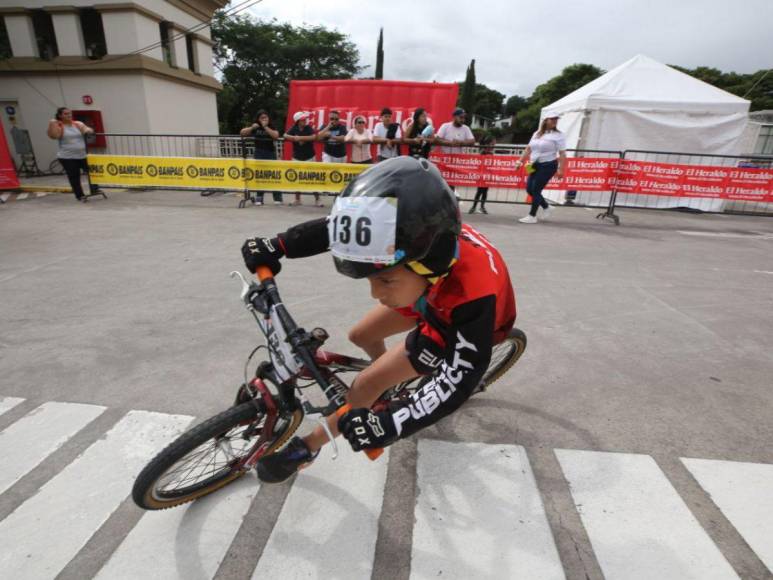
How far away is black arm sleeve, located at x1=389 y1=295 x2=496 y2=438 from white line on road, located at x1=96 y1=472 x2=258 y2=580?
3.64 ft

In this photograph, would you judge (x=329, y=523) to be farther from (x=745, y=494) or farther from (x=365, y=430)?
(x=745, y=494)

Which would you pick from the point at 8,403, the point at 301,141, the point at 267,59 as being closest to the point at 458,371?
the point at 8,403

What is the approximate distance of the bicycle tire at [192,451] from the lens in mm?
1938

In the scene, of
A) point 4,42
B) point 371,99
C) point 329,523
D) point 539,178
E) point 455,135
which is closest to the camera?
point 329,523

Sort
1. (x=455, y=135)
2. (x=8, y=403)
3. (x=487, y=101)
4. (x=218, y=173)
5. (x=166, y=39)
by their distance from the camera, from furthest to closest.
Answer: (x=487, y=101) < (x=166, y=39) < (x=218, y=173) < (x=455, y=135) < (x=8, y=403)

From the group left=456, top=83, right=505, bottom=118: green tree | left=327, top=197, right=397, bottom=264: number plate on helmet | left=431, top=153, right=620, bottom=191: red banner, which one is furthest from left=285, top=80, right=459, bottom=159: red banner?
left=456, top=83, right=505, bottom=118: green tree

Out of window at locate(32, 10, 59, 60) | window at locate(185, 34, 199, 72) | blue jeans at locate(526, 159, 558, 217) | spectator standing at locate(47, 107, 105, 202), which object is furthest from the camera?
window at locate(185, 34, 199, 72)

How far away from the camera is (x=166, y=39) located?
19594 millimetres

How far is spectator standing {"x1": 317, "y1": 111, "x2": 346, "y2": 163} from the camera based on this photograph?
10289mm

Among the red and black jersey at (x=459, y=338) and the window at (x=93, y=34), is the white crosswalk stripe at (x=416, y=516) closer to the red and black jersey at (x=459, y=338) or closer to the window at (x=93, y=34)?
the red and black jersey at (x=459, y=338)

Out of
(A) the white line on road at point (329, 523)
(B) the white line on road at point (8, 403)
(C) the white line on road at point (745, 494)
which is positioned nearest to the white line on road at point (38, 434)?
(B) the white line on road at point (8, 403)

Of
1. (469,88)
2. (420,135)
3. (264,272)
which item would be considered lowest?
(264,272)

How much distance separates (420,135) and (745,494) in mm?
8981

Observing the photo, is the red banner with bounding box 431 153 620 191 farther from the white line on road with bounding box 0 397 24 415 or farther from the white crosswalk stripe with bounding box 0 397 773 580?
the white line on road with bounding box 0 397 24 415
